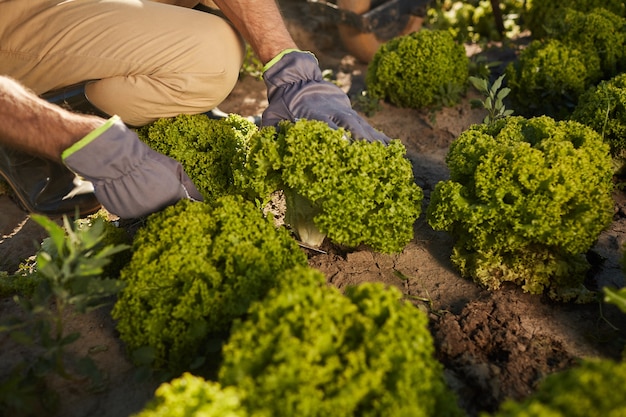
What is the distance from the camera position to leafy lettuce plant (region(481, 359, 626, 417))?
196 cm

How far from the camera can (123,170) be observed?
3209mm

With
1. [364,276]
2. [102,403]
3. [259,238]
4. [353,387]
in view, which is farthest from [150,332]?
[364,276]

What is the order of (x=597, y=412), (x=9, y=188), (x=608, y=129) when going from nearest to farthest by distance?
(x=597, y=412) → (x=608, y=129) → (x=9, y=188)

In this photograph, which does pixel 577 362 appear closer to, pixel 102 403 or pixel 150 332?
pixel 150 332

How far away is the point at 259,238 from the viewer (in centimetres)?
309

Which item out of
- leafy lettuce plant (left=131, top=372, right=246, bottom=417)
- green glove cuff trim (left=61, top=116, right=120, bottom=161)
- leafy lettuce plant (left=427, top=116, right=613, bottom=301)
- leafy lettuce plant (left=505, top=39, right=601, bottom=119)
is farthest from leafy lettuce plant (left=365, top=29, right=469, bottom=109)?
leafy lettuce plant (left=131, top=372, right=246, bottom=417)

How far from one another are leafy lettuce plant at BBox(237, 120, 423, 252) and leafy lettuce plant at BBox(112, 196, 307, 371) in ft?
1.53

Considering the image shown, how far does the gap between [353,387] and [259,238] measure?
45.1 inches

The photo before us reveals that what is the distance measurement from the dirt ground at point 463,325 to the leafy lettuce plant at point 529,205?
16 centimetres

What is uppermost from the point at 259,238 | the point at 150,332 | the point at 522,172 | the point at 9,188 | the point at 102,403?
the point at 522,172

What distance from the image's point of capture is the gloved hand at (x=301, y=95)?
12.5 feet

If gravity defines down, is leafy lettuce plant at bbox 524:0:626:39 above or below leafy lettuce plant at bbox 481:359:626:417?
below

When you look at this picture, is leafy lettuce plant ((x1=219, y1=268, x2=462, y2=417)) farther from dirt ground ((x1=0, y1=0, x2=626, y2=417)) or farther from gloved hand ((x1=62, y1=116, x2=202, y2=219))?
gloved hand ((x1=62, y1=116, x2=202, y2=219))

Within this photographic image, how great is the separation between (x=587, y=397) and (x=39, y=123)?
9.74 feet
